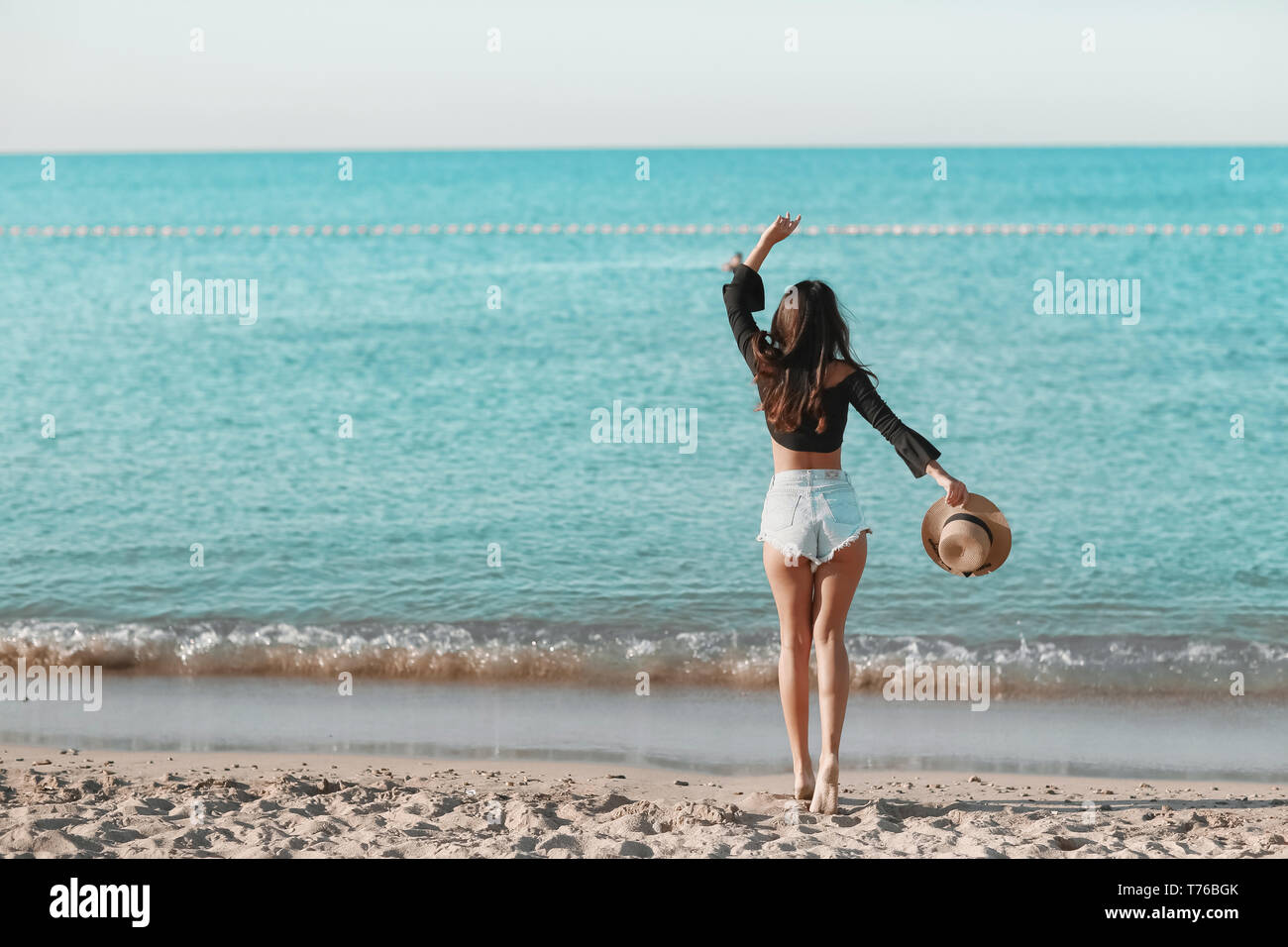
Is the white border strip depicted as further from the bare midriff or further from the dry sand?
the dry sand

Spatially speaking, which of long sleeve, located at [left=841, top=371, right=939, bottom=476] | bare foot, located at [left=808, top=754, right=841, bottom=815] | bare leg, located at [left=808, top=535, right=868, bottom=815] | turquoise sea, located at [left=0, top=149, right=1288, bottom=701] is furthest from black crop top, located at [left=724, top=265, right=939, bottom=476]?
turquoise sea, located at [left=0, top=149, right=1288, bottom=701]

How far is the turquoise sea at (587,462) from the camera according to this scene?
5695 millimetres

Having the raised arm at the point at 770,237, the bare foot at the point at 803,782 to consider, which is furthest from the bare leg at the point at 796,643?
the raised arm at the point at 770,237

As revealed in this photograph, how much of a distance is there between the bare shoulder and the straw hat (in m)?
0.44

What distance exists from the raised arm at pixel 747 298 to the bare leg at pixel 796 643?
58 cm

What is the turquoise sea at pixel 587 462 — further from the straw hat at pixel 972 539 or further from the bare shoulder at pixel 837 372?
the bare shoulder at pixel 837 372

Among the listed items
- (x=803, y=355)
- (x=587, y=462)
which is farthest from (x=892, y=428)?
(x=587, y=462)

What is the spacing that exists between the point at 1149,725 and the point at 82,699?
4174 millimetres

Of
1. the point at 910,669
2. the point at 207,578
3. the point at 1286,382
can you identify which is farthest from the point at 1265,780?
the point at 1286,382

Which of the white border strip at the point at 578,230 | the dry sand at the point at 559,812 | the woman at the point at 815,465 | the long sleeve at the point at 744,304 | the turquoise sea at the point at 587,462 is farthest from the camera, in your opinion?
the white border strip at the point at 578,230

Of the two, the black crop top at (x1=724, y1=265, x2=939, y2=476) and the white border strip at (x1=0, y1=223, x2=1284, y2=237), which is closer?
the black crop top at (x1=724, y1=265, x2=939, y2=476)

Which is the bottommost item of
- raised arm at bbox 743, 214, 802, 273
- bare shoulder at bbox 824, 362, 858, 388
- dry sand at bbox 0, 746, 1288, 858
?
dry sand at bbox 0, 746, 1288, 858

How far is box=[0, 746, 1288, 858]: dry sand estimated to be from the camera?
10.6ft

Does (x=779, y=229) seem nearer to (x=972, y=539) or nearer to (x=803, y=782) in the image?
(x=972, y=539)
